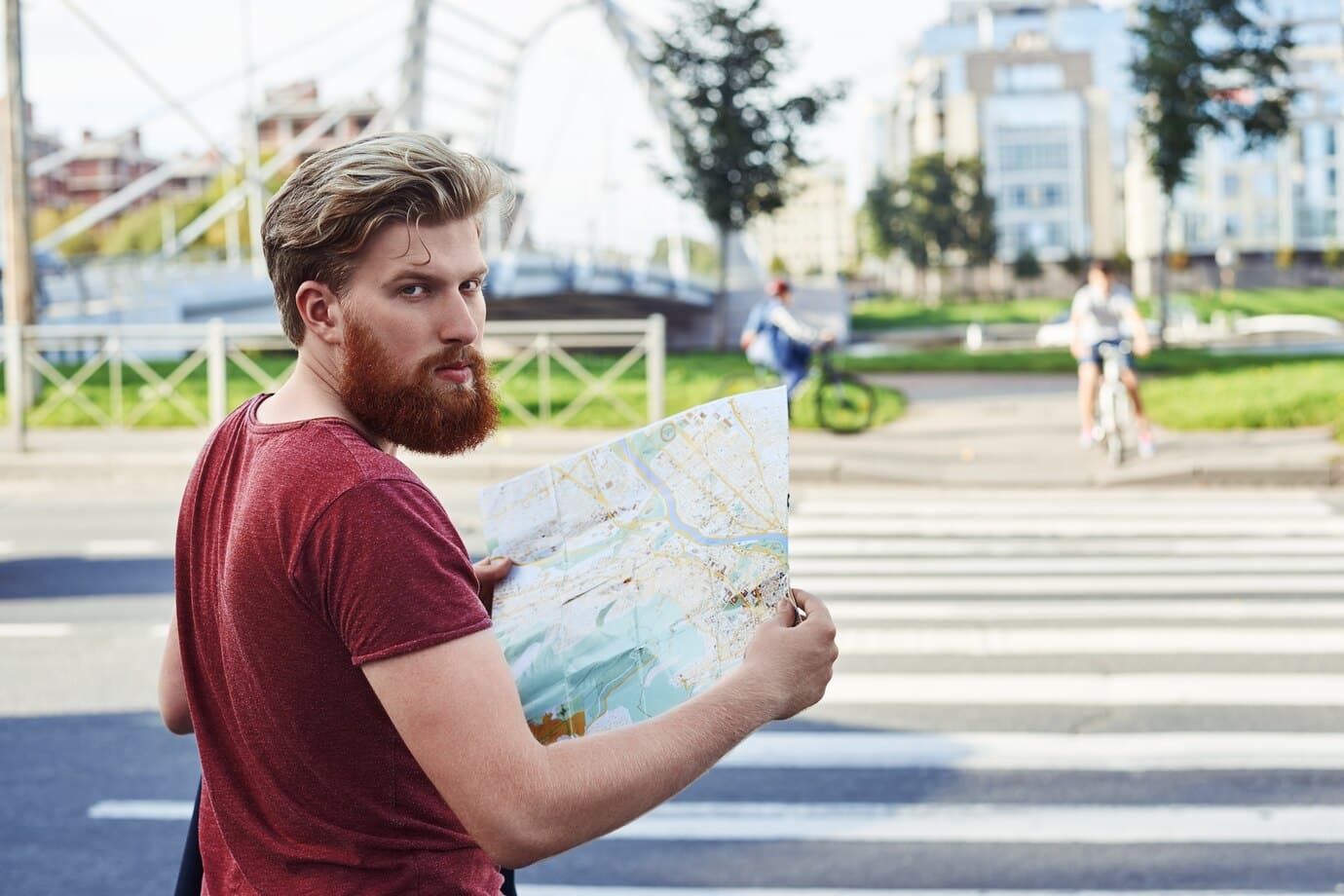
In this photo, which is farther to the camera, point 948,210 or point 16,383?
point 948,210

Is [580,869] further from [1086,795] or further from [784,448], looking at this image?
[784,448]

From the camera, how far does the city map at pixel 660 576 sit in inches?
69.7

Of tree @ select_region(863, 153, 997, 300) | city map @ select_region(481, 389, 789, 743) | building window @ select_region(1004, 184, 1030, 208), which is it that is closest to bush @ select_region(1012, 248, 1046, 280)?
tree @ select_region(863, 153, 997, 300)

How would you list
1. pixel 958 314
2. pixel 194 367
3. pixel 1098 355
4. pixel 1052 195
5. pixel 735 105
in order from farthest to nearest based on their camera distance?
pixel 1052 195
pixel 958 314
pixel 735 105
pixel 194 367
pixel 1098 355

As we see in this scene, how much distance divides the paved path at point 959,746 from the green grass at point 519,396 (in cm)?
686

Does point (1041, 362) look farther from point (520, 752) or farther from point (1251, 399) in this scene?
point (520, 752)

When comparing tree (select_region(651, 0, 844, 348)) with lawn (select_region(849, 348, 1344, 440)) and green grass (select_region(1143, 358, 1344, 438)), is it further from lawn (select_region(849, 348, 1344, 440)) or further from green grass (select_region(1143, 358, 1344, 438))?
green grass (select_region(1143, 358, 1344, 438))

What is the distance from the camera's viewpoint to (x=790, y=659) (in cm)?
172

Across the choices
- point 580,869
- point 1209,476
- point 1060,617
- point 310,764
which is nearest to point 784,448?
point 310,764

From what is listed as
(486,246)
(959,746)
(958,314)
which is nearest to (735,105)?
(486,246)

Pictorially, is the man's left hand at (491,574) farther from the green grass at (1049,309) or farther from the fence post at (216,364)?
the green grass at (1049,309)

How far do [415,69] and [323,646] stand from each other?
4536 centimetres

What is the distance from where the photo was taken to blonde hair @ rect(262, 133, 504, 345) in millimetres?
1596

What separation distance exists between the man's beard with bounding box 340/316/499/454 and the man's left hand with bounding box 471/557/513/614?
346 mm
